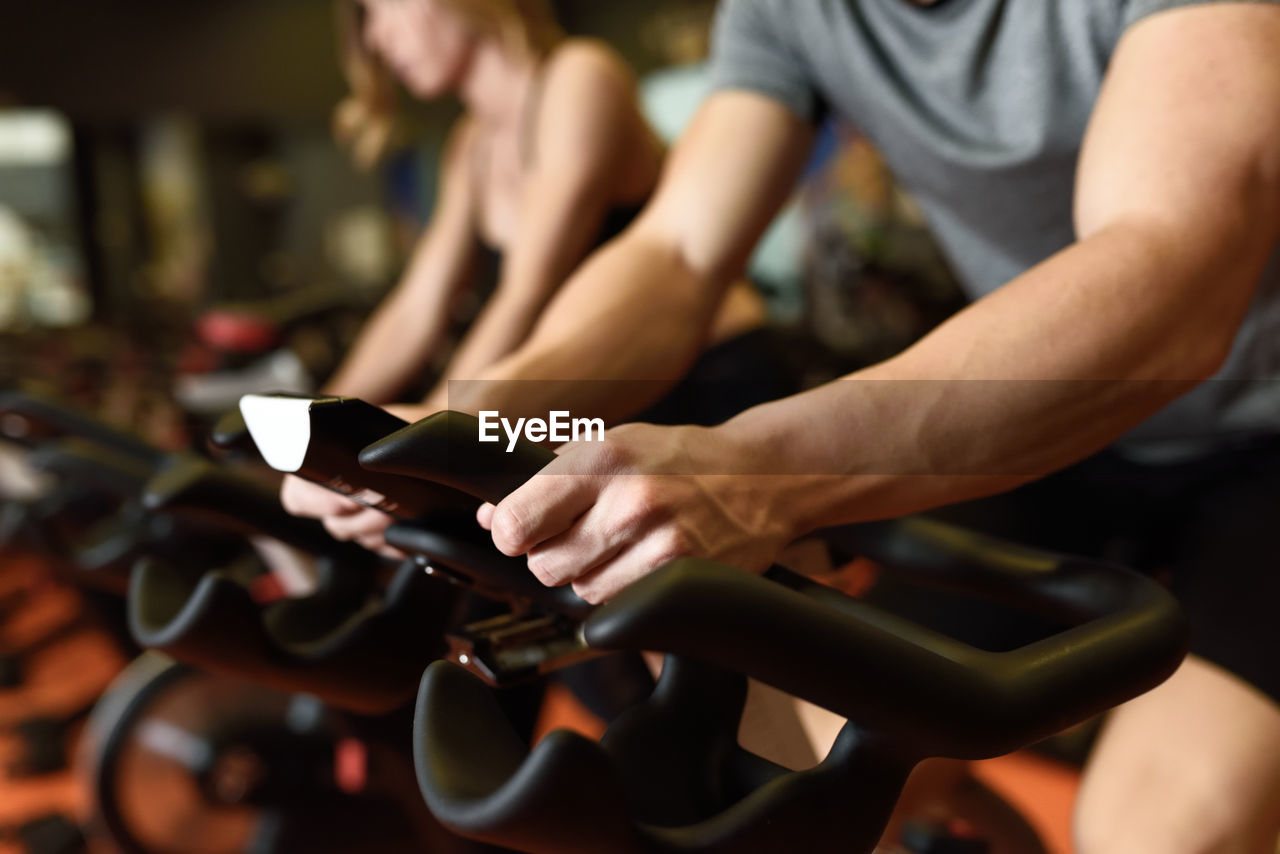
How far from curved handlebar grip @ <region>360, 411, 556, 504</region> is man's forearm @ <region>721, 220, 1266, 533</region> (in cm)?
13

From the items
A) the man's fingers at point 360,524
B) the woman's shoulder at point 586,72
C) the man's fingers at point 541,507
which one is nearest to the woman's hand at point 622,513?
the man's fingers at point 541,507

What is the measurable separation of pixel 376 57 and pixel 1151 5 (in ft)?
5.07

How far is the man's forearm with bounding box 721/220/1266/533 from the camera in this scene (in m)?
0.57

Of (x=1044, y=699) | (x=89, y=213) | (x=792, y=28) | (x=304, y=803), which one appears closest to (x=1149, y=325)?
(x=1044, y=699)

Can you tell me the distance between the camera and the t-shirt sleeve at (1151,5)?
2.21 ft

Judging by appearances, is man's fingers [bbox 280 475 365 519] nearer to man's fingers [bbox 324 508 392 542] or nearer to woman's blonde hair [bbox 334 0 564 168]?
man's fingers [bbox 324 508 392 542]

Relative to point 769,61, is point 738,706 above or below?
below

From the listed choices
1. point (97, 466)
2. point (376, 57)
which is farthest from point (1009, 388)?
point (376, 57)

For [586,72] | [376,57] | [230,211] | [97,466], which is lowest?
[230,211]

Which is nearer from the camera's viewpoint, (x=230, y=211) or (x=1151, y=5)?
(x=1151, y=5)

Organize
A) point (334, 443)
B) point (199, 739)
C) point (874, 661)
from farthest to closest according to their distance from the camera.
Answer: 1. point (199, 739)
2. point (334, 443)
3. point (874, 661)

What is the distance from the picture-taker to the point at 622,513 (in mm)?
477

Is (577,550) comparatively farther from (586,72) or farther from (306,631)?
(586,72)

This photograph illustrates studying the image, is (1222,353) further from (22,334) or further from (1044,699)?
(22,334)
